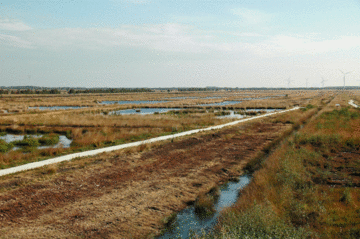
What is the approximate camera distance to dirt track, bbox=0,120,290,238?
859cm

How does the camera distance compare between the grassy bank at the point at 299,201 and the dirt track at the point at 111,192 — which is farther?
the dirt track at the point at 111,192

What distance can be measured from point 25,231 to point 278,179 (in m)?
9.36

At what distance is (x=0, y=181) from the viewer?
11.8m

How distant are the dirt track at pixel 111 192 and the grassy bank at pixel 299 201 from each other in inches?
98.1

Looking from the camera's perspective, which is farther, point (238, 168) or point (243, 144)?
point (243, 144)

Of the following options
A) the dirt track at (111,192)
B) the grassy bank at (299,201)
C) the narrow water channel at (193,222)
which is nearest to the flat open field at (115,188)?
the dirt track at (111,192)

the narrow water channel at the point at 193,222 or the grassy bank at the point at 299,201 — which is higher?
the grassy bank at the point at 299,201

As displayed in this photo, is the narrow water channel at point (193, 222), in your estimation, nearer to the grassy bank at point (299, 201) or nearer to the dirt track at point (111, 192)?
the dirt track at point (111, 192)

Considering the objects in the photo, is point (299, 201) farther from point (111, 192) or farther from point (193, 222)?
point (111, 192)

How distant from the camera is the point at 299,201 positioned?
9.70 m

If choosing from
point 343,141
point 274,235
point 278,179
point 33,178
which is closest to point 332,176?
point 278,179

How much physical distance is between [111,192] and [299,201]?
717 centimetres

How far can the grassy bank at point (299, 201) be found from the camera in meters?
7.16

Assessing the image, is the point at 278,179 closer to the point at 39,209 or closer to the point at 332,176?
the point at 332,176
